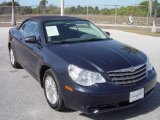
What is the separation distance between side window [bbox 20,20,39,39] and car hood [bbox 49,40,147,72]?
0.90 m

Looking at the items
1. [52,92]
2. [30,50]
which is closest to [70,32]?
[30,50]

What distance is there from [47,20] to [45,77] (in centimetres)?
145

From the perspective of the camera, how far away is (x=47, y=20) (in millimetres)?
6055

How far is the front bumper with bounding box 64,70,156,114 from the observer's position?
421 centimetres

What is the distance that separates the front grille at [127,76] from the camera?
172 inches

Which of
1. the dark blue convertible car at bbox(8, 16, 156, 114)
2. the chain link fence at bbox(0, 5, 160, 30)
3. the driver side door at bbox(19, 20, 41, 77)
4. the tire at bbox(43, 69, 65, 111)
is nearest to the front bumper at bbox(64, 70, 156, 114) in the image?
the dark blue convertible car at bbox(8, 16, 156, 114)

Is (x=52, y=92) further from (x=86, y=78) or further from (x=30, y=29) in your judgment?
(x=30, y=29)

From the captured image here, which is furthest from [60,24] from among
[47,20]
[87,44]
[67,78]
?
[67,78]

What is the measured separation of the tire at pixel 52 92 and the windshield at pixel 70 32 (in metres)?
0.81

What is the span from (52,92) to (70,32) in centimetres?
143

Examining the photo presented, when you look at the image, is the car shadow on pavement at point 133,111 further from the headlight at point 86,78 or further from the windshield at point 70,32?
the windshield at point 70,32

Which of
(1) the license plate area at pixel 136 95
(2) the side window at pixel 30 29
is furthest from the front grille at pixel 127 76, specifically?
(2) the side window at pixel 30 29

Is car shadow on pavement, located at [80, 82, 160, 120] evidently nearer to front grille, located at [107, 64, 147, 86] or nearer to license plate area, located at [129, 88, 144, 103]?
license plate area, located at [129, 88, 144, 103]

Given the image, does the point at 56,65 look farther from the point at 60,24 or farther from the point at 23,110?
the point at 60,24
